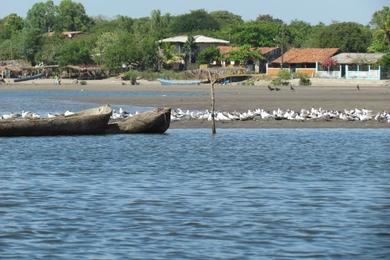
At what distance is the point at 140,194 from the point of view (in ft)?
60.1

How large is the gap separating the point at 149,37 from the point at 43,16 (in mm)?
58398

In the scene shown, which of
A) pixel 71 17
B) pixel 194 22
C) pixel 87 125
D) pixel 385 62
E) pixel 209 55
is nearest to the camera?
pixel 87 125

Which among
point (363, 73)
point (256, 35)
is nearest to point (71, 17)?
point (256, 35)

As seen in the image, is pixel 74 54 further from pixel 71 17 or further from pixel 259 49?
pixel 71 17

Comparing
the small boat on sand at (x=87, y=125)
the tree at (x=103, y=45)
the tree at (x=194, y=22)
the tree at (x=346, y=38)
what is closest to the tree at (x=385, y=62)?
the tree at (x=346, y=38)

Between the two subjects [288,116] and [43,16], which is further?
[43,16]

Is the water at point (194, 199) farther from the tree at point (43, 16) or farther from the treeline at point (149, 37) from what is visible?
the tree at point (43, 16)

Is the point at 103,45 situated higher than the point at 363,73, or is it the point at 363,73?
the point at 103,45

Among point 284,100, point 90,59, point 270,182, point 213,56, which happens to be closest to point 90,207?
point 270,182

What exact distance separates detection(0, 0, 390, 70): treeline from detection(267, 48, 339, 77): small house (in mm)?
4666

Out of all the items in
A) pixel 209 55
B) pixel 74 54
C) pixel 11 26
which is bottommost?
pixel 209 55

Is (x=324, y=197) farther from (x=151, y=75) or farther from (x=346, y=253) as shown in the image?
(x=151, y=75)

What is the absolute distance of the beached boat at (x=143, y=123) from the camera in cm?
3183

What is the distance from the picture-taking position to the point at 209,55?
114 meters
